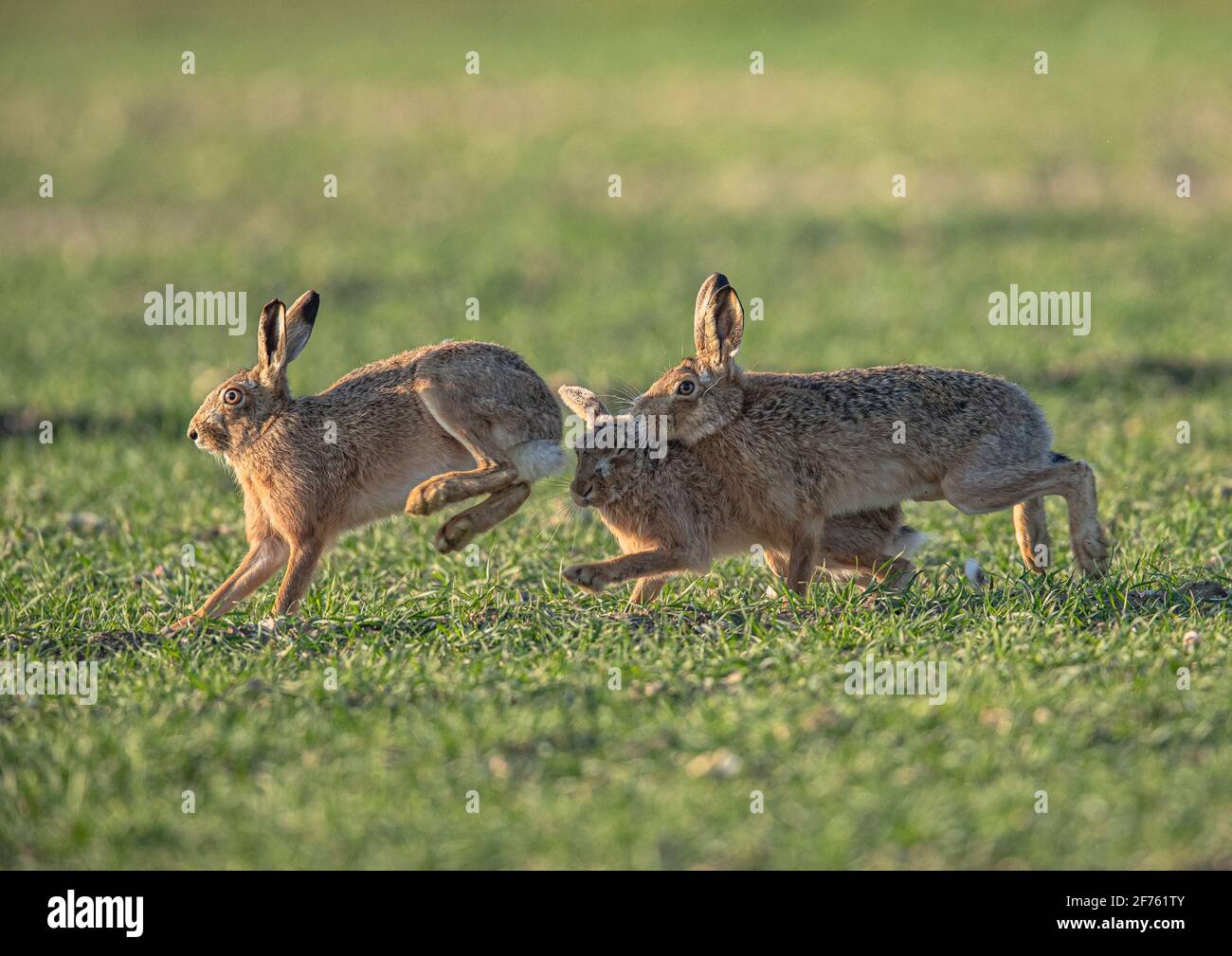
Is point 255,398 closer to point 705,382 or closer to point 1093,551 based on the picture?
point 705,382

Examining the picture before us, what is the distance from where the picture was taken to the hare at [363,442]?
5938mm

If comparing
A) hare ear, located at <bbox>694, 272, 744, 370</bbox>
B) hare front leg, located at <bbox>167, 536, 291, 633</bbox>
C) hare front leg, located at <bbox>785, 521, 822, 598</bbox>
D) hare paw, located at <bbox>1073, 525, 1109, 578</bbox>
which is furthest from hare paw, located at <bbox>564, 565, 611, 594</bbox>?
hare paw, located at <bbox>1073, 525, 1109, 578</bbox>

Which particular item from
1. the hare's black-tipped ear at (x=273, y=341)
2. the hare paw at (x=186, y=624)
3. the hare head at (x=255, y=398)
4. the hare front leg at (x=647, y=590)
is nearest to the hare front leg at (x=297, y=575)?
the hare paw at (x=186, y=624)

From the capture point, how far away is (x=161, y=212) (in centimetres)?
1752

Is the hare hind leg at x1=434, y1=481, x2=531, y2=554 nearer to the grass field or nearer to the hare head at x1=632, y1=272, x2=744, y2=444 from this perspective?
the grass field

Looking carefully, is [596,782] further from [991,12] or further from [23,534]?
[991,12]

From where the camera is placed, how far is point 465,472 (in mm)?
5887

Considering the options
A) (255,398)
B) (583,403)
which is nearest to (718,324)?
(583,403)

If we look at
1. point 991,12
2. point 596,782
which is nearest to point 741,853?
point 596,782

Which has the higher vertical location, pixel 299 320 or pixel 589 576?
pixel 299 320

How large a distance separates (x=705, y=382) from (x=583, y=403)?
0.50 metres

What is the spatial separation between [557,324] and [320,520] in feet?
21.2

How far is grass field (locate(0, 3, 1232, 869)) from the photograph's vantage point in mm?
4383

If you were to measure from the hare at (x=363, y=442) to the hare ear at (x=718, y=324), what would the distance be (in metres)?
0.67
